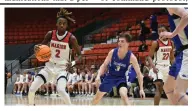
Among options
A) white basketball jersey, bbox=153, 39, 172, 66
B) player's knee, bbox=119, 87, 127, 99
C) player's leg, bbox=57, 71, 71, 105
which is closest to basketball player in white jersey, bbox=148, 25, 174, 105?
white basketball jersey, bbox=153, 39, 172, 66

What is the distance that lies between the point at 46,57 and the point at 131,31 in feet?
3.10

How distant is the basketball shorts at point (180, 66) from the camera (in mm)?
3869

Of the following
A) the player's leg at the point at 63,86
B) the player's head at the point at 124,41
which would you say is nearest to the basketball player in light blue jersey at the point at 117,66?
the player's head at the point at 124,41

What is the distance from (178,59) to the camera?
4070 mm

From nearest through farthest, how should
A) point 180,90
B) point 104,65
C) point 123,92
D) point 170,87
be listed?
point 180,90
point 170,87
point 123,92
point 104,65

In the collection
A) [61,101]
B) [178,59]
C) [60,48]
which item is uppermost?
[60,48]

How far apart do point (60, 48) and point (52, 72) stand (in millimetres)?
269

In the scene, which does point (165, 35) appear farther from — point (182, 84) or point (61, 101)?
point (61, 101)

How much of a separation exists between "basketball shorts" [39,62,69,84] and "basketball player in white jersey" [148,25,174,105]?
0.94 metres

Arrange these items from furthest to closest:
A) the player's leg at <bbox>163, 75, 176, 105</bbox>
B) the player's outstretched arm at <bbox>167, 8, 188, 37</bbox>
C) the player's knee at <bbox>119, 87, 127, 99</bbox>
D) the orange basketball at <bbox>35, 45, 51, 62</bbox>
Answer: the orange basketball at <bbox>35, 45, 51, 62</bbox> < the player's knee at <bbox>119, 87, 127, 99</bbox> < the player's leg at <bbox>163, 75, 176, 105</bbox> < the player's outstretched arm at <bbox>167, 8, 188, 37</bbox>

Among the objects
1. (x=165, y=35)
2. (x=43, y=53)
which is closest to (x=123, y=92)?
(x=165, y=35)

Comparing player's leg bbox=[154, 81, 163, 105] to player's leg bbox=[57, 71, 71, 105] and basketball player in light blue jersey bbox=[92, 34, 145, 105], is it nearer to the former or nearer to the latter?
basketball player in light blue jersey bbox=[92, 34, 145, 105]

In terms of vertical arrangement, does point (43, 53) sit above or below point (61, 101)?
above

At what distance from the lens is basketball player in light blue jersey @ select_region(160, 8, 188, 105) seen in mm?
3801
